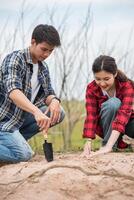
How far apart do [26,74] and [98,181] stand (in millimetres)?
1377

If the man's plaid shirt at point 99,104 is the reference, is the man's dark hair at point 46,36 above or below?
above

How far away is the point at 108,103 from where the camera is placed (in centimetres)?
463

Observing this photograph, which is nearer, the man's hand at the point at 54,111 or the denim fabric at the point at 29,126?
the man's hand at the point at 54,111

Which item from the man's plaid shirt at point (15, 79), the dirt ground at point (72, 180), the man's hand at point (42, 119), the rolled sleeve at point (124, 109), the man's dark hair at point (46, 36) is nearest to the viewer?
the dirt ground at point (72, 180)

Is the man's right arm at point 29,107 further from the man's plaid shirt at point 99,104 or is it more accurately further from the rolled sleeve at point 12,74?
the man's plaid shirt at point 99,104

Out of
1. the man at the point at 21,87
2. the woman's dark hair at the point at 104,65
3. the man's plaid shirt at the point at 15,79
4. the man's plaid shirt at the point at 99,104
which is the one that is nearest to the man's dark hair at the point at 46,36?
the man at the point at 21,87

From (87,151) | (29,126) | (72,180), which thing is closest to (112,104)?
(87,151)

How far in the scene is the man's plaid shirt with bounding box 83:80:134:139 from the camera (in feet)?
15.0

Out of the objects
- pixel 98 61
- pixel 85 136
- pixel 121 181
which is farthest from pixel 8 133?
pixel 121 181

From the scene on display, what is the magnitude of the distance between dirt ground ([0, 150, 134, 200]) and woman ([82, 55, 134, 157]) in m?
0.64

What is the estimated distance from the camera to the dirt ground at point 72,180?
3375mm

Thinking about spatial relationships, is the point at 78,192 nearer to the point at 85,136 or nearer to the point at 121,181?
the point at 121,181

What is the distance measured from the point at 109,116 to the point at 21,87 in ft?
3.00

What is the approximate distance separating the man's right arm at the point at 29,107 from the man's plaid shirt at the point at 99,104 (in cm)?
80
